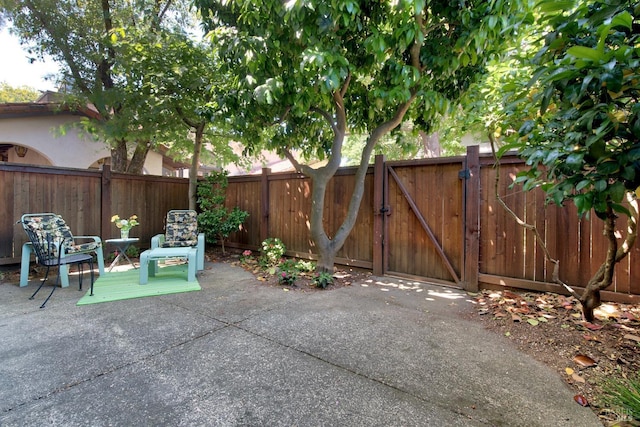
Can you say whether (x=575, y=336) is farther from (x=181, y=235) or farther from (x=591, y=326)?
(x=181, y=235)

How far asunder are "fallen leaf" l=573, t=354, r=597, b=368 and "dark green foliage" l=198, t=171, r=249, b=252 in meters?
5.21

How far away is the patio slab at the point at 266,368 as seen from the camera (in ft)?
5.27

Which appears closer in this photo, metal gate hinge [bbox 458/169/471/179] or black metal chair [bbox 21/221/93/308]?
black metal chair [bbox 21/221/93/308]

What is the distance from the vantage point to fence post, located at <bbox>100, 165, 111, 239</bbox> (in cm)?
563

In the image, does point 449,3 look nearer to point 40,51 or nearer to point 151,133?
point 151,133

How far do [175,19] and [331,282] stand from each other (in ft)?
24.0

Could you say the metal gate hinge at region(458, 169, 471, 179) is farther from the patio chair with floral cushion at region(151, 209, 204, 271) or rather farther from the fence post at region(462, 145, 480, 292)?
the patio chair with floral cushion at region(151, 209, 204, 271)

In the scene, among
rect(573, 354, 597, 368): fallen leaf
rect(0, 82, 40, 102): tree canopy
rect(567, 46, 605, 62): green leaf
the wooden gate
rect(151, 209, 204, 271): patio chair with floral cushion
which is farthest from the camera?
rect(0, 82, 40, 102): tree canopy

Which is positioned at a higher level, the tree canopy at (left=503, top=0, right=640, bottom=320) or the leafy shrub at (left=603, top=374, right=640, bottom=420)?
the tree canopy at (left=503, top=0, right=640, bottom=320)

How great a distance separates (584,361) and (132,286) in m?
4.72

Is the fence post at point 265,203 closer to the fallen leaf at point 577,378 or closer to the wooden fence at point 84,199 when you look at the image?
the wooden fence at point 84,199

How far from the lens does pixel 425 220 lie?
4277 millimetres

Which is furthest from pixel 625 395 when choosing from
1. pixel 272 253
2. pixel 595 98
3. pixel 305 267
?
pixel 272 253

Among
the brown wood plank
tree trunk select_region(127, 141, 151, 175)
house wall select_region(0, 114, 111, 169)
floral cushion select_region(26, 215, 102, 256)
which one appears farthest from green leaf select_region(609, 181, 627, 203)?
house wall select_region(0, 114, 111, 169)
